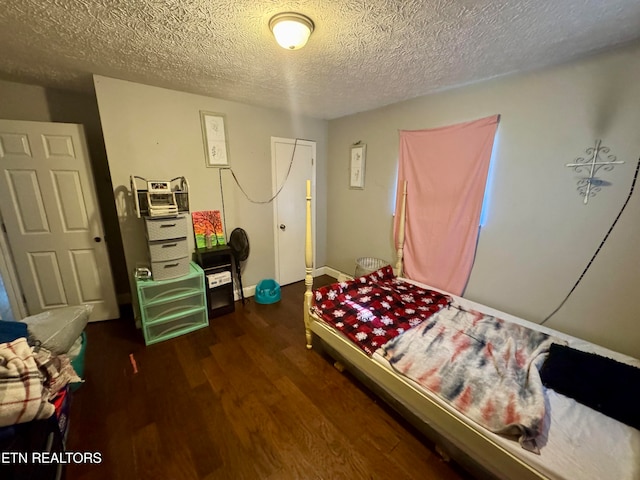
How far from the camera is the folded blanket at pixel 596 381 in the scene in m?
1.21

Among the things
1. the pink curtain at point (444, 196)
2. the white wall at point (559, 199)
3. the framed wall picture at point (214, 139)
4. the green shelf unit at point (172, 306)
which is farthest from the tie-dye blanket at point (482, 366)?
the framed wall picture at point (214, 139)

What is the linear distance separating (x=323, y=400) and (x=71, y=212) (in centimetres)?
294

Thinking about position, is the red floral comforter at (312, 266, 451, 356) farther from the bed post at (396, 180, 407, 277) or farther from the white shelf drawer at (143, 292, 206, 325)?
the white shelf drawer at (143, 292, 206, 325)

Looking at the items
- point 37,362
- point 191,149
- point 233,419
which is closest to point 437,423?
point 233,419

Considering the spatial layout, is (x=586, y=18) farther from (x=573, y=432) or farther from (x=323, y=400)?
(x=323, y=400)

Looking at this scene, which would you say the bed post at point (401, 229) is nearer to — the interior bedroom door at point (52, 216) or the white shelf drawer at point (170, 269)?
the white shelf drawer at point (170, 269)

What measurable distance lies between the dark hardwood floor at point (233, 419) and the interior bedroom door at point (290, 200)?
144cm

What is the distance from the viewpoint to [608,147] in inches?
63.7

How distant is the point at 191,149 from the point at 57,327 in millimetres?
1873

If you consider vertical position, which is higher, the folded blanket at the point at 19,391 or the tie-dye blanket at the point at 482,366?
the folded blanket at the point at 19,391

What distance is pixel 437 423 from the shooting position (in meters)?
1.32

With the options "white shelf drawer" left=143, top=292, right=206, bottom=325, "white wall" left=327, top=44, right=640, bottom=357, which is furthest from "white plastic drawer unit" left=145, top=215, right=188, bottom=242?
"white wall" left=327, top=44, right=640, bottom=357

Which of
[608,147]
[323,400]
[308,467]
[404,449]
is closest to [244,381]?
[323,400]

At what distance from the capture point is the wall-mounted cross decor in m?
1.63
